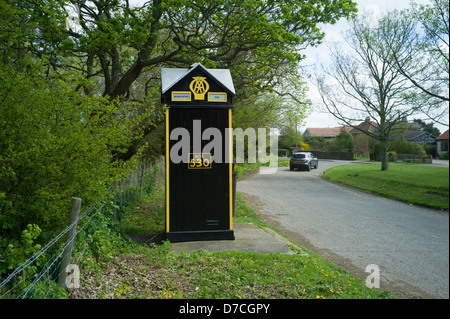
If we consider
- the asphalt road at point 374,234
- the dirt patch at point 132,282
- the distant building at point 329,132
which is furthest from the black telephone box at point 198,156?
the distant building at point 329,132

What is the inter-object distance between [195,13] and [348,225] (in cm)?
737

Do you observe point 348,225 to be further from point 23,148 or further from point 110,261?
point 23,148

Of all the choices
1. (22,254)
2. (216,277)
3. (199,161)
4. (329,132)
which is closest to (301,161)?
(329,132)

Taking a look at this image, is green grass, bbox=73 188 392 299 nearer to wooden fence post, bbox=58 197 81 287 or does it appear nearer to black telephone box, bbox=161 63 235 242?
wooden fence post, bbox=58 197 81 287

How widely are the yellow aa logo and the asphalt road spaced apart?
399cm

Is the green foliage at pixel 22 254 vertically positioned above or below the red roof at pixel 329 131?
below

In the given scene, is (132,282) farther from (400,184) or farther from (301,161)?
(301,161)

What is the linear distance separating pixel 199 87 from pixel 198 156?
52.4 inches

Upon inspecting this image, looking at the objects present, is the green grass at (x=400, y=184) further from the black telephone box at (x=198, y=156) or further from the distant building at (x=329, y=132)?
the distant building at (x=329, y=132)

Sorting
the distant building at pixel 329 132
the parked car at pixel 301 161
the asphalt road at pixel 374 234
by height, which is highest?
the distant building at pixel 329 132

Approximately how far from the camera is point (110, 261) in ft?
16.2

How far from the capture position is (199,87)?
6727mm

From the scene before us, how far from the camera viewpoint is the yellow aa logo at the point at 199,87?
6.71m
